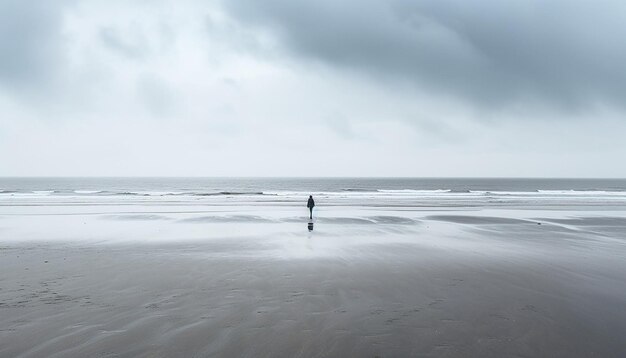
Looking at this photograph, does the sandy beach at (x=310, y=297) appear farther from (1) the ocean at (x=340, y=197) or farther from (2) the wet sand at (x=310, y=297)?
(1) the ocean at (x=340, y=197)

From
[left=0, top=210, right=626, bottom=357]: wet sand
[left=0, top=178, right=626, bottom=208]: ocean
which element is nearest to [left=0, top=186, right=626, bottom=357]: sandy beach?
[left=0, top=210, right=626, bottom=357]: wet sand

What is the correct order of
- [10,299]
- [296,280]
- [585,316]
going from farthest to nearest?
[296,280] → [10,299] → [585,316]

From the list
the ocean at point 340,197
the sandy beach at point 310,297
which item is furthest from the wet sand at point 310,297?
the ocean at point 340,197

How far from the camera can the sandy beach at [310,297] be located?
210 inches

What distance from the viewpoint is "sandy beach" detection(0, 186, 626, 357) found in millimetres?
5328

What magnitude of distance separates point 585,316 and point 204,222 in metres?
19.3

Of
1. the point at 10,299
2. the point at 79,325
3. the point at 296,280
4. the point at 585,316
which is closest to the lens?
Answer: the point at 79,325

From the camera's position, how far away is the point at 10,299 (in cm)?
744

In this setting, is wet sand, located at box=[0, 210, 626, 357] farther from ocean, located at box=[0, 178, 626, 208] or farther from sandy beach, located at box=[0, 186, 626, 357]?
ocean, located at box=[0, 178, 626, 208]

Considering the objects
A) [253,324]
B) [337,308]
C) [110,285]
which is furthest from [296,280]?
[110,285]

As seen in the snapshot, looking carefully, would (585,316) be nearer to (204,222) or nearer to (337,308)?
(337,308)

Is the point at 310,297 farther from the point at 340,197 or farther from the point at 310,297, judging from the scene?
Result: the point at 340,197

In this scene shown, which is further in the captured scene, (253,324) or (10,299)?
(10,299)

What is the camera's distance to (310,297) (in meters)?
7.58
